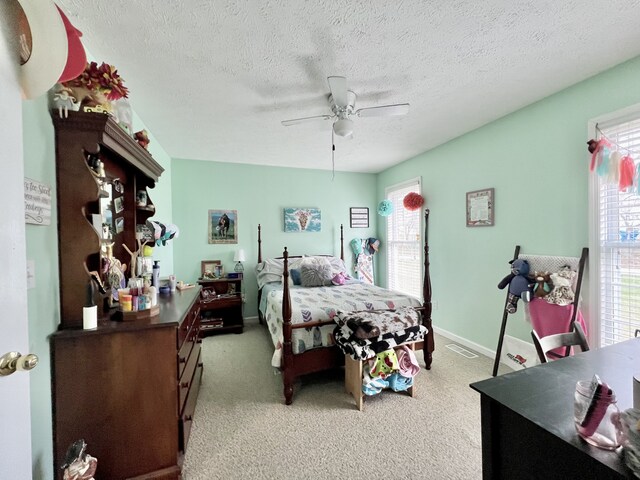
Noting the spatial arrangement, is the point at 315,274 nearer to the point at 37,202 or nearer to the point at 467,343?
the point at 467,343

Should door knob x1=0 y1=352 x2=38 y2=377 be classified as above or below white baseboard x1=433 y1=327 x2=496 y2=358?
above

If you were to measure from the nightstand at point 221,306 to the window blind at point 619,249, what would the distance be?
3.68m

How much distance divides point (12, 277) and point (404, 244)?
4.21 metres

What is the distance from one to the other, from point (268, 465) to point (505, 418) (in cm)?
137

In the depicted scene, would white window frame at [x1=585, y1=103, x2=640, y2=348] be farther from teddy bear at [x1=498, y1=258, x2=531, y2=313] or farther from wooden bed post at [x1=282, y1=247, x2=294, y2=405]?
wooden bed post at [x1=282, y1=247, x2=294, y2=405]

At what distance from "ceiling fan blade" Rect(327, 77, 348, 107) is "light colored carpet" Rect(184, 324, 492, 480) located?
236 cm

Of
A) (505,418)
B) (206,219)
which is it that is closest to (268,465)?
(505,418)

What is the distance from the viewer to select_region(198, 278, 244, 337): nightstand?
11.8ft

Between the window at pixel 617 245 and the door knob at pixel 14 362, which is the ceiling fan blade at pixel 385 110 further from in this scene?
the door knob at pixel 14 362

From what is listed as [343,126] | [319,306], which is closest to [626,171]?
[343,126]

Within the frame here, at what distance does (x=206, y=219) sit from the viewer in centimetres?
398

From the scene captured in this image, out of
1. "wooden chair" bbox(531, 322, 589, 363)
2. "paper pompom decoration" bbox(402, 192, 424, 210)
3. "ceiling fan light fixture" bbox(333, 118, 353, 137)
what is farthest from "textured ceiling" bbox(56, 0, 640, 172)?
"wooden chair" bbox(531, 322, 589, 363)

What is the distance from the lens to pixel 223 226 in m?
4.05

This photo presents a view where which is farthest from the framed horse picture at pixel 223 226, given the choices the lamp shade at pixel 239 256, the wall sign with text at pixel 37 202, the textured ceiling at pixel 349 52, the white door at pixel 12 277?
the white door at pixel 12 277
